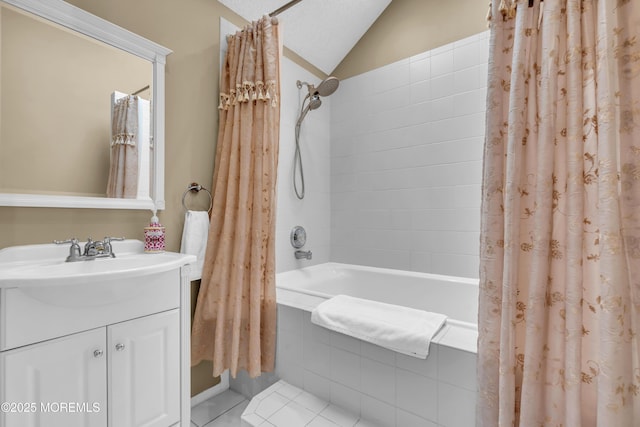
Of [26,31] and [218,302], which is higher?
[26,31]

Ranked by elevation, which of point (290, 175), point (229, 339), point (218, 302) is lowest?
point (229, 339)

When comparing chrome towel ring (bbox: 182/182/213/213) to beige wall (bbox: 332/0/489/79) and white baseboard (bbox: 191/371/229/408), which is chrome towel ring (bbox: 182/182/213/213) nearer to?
white baseboard (bbox: 191/371/229/408)

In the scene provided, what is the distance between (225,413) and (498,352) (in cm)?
142

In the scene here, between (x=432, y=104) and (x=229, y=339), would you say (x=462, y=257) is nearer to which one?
(x=432, y=104)

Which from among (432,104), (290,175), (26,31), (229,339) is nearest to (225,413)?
(229,339)

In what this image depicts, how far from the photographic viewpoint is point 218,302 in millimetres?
1523

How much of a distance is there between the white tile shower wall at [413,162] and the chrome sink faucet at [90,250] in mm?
1755

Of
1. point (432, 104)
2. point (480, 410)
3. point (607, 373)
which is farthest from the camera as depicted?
point (432, 104)

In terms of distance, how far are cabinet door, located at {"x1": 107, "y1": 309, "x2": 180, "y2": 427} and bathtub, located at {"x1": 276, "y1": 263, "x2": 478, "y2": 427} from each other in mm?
569

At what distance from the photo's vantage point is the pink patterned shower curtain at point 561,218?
0.69m

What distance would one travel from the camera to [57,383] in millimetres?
849

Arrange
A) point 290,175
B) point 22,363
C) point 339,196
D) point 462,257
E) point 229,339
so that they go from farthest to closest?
point 339,196
point 290,175
point 462,257
point 229,339
point 22,363

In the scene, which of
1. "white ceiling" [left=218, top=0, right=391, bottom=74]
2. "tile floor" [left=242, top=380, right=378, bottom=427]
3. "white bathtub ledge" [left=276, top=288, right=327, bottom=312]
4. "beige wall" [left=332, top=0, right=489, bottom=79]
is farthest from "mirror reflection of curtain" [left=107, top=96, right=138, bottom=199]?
"beige wall" [left=332, top=0, right=489, bottom=79]

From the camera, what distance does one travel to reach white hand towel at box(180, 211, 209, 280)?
151 cm
